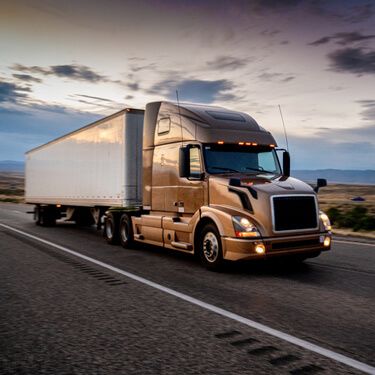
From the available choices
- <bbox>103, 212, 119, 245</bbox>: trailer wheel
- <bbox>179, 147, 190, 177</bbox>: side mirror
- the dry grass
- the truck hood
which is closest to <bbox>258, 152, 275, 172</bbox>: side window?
the truck hood

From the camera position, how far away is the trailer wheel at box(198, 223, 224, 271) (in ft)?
27.6

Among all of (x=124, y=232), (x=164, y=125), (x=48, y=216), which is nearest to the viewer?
(x=164, y=125)

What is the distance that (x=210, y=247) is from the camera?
866 cm

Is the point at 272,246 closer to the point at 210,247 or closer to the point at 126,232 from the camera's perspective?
the point at 210,247

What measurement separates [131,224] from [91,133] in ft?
13.3

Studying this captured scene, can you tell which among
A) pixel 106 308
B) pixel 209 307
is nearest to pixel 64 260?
pixel 106 308

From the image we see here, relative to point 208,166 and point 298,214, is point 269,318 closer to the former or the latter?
point 298,214

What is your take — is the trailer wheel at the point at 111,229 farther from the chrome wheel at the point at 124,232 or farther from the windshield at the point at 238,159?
the windshield at the point at 238,159

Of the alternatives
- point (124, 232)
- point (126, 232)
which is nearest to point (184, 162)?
point (126, 232)

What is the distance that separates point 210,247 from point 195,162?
1.79 metres

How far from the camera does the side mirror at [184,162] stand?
905 centimetres

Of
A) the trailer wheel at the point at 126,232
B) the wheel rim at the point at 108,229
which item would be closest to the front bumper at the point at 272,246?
the trailer wheel at the point at 126,232

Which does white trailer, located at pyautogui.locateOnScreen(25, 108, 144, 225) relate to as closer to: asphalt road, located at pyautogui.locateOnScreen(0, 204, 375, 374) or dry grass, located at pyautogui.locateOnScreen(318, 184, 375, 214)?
asphalt road, located at pyautogui.locateOnScreen(0, 204, 375, 374)

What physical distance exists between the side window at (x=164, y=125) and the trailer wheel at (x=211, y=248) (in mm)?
2742
